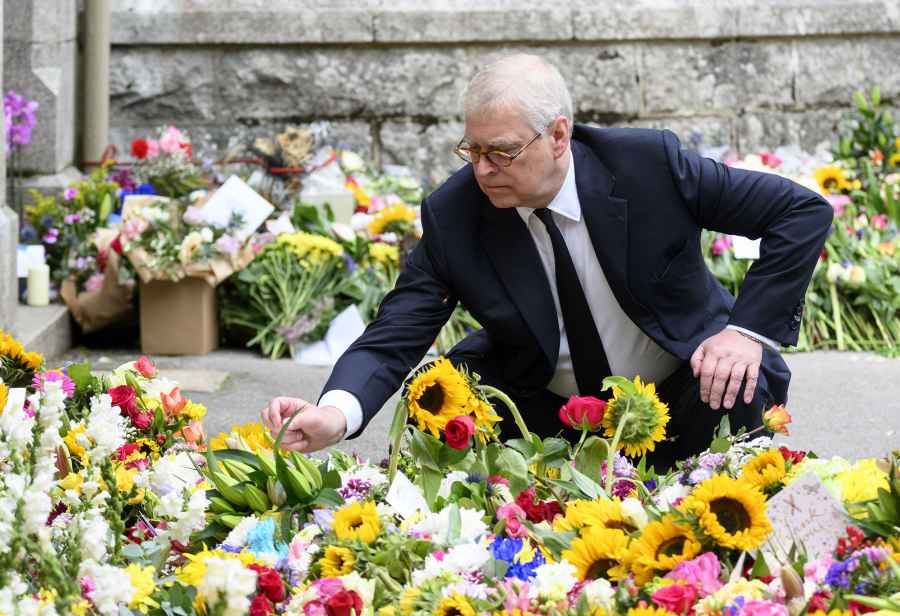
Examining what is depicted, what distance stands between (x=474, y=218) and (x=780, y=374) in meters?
0.88

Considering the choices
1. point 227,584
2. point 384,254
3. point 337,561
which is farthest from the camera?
point 384,254

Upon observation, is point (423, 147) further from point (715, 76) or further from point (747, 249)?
point (747, 249)

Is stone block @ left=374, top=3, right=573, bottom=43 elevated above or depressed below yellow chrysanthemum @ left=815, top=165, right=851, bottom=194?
above

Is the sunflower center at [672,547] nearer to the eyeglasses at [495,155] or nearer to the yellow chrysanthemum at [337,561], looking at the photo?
the yellow chrysanthemum at [337,561]

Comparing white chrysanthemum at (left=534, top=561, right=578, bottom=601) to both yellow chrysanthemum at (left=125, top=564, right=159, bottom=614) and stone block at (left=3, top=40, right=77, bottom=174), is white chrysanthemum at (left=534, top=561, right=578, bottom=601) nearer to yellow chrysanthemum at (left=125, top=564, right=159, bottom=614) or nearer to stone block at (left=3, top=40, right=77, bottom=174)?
yellow chrysanthemum at (left=125, top=564, right=159, bottom=614)

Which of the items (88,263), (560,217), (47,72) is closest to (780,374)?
(560,217)

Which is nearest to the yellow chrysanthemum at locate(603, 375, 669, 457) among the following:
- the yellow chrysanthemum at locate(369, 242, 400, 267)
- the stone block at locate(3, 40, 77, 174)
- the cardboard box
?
the cardboard box

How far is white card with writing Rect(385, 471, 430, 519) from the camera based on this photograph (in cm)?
220

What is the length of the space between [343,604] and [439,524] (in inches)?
10.5

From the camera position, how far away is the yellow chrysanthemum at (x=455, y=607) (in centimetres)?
181

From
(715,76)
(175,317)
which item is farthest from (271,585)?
(715,76)

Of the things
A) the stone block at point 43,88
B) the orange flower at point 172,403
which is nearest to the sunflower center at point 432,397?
the orange flower at point 172,403

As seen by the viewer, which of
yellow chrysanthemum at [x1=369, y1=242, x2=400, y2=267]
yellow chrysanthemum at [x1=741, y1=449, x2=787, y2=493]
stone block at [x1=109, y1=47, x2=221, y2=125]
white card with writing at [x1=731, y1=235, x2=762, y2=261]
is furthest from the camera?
stone block at [x1=109, y1=47, x2=221, y2=125]

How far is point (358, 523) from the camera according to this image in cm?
206
